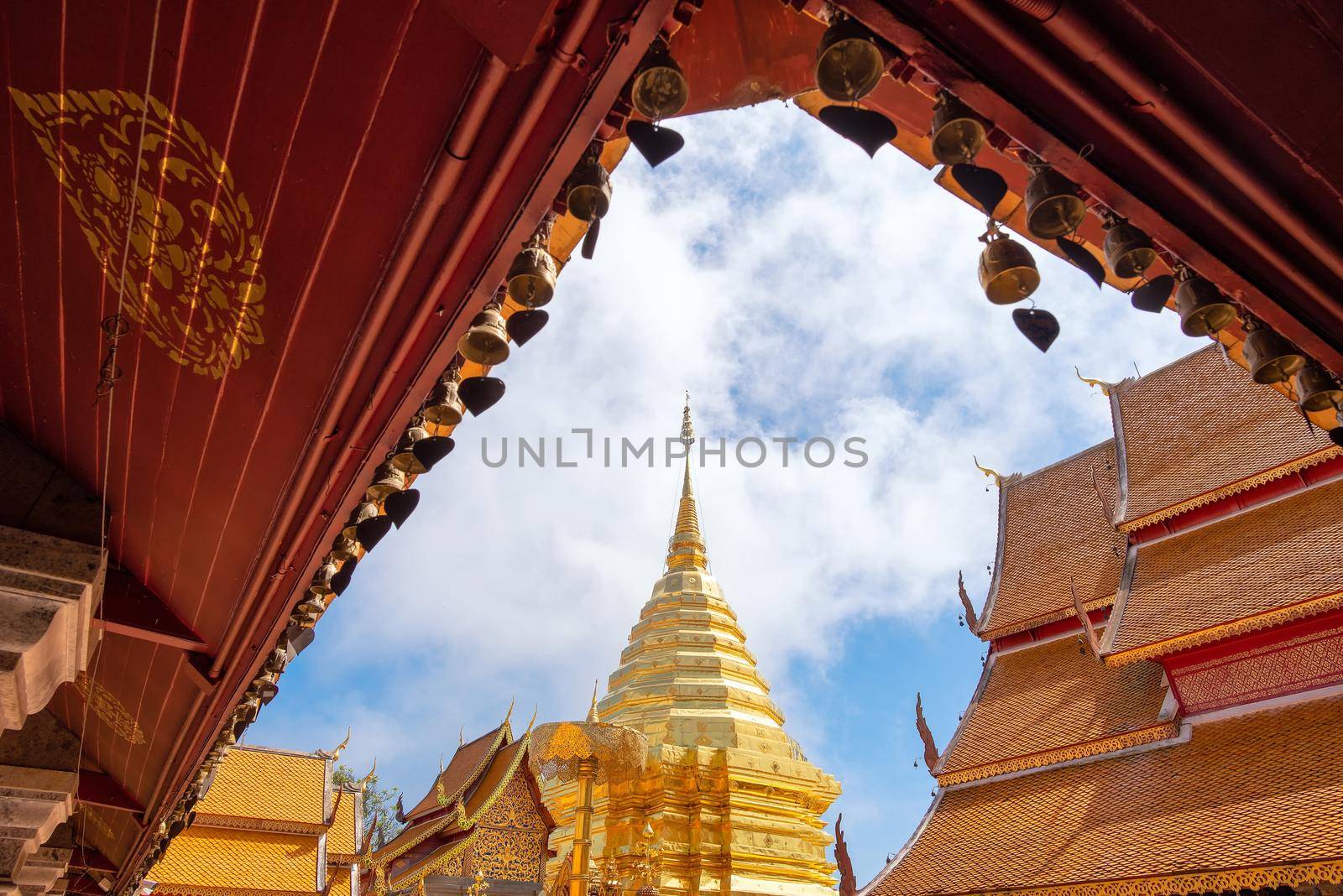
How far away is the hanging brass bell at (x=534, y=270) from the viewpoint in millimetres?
1978

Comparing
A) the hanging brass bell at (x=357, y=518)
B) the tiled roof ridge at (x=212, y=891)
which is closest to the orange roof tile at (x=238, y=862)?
the tiled roof ridge at (x=212, y=891)

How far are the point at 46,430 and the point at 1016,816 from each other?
9353 mm

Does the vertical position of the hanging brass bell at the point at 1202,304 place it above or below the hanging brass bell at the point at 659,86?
above

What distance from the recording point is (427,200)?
79.0 inches

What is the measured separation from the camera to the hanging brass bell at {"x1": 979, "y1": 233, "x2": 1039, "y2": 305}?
6.40ft

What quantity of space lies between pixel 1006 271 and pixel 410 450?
1945 mm

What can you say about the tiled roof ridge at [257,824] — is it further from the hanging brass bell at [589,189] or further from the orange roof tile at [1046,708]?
the hanging brass bell at [589,189]

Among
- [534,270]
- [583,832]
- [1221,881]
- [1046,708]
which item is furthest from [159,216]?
[1046,708]

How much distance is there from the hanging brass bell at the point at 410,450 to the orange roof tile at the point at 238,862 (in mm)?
13358

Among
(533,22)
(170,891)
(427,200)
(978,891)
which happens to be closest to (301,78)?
(427,200)

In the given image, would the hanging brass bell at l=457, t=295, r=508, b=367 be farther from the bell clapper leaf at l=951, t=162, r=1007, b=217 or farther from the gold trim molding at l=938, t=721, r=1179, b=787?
the gold trim molding at l=938, t=721, r=1179, b=787

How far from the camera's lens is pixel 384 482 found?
119 inches

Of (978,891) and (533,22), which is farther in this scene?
(978,891)

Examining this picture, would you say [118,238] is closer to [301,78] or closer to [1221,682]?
[301,78]
